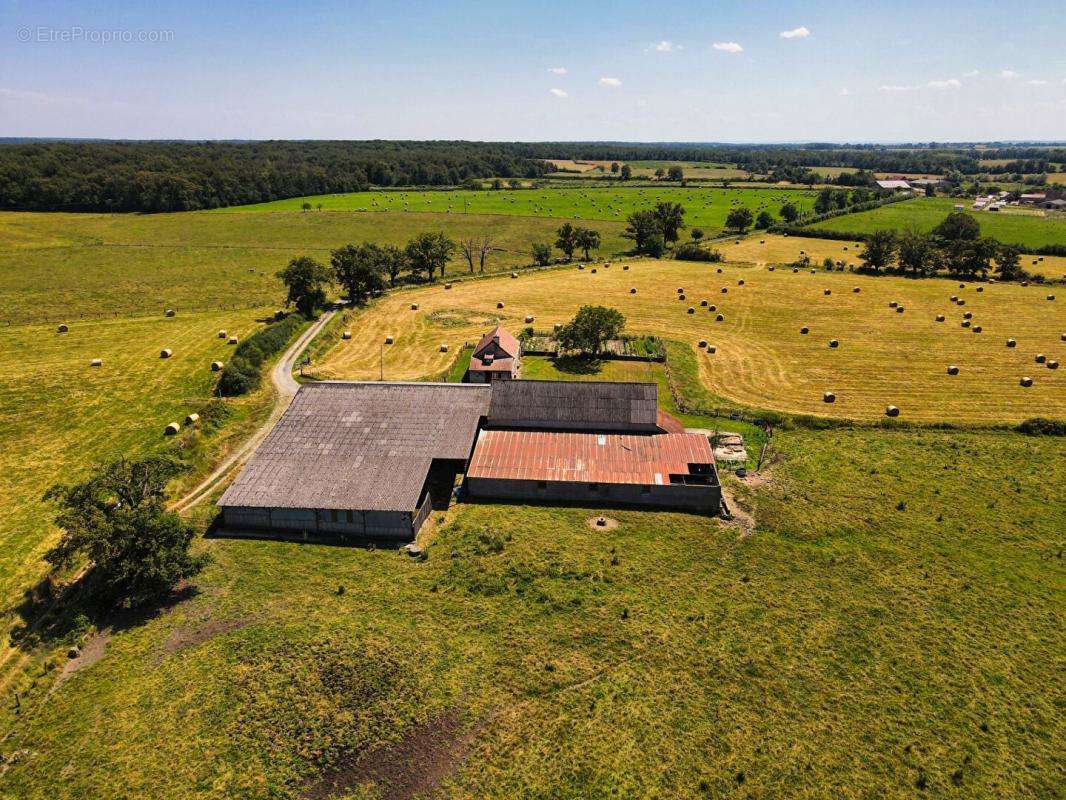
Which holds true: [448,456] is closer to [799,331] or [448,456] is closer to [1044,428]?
[1044,428]

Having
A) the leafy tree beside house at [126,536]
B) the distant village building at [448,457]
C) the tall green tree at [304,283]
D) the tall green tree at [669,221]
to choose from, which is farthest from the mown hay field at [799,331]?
the leafy tree beside house at [126,536]

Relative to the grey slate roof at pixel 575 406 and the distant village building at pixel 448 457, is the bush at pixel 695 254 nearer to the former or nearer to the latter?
the distant village building at pixel 448 457

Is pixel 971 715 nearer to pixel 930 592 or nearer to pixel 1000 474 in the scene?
pixel 930 592

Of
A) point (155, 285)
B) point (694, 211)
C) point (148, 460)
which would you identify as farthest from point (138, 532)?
point (694, 211)

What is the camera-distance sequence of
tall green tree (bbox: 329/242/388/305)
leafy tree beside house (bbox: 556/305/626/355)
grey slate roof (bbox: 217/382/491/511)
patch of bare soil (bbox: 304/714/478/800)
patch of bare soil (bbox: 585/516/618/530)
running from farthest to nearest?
tall green tree (bbox: 329/242/388/305)
leafy tree beside house (bbox: 556/305/626/355)
patch of bare soil (bbox: 585/516/618/530)
grey slate roof (bbox: 217/382/491/511)
patch of bare soil (bbox: 304/714/478/800)

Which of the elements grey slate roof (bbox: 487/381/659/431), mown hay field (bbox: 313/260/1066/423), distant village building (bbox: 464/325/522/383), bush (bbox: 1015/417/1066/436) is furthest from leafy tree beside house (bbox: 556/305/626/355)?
bush (bbox: 1015/417/1066/436)

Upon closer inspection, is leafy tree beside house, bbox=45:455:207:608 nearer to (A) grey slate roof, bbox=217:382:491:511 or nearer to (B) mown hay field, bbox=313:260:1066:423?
(A) grey slate roof, bbox=217:382:491:511

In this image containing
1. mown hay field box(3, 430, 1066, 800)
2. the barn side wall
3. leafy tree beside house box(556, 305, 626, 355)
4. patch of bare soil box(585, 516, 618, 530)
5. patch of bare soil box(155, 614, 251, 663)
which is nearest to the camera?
mown hay field box(3, 430, 1066, 800)
